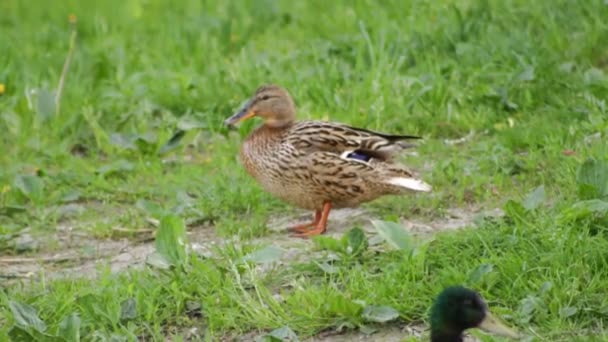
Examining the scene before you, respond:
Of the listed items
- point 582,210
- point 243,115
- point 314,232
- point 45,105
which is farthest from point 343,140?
Answer: point 45,105

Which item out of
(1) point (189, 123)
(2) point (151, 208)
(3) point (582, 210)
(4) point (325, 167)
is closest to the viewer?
(3) point (582, 210)

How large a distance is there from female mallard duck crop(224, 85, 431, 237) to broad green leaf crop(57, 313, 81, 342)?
A: 5.49 ft

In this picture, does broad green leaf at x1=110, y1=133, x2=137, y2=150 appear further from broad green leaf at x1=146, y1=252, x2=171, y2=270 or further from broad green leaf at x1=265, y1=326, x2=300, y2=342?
broad green leaf at x1=265, y1=326, x2=300, y2=342

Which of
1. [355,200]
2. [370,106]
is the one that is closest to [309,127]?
[355,200]

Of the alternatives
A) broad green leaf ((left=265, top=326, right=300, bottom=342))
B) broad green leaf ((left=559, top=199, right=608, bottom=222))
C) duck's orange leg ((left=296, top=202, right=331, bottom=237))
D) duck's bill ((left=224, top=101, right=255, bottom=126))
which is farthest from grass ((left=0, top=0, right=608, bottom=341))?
duck's bill ((left=224, top=101, right=255, bottom=126))

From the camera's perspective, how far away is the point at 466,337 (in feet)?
18.4

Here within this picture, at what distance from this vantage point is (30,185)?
25.9ft

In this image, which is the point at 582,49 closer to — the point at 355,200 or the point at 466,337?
the point at 355,200

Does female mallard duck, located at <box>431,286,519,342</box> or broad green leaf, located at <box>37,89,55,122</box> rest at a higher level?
female mallard duck, located at <box>431,286,519,342</box>

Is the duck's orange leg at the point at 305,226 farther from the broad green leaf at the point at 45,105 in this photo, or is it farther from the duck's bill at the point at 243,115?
the broad green leaf at the point at 45,105

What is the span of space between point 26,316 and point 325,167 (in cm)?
196

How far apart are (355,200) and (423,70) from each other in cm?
216

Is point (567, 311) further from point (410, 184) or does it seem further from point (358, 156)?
point (358, 156)

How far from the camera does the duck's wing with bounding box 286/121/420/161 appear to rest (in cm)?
720
